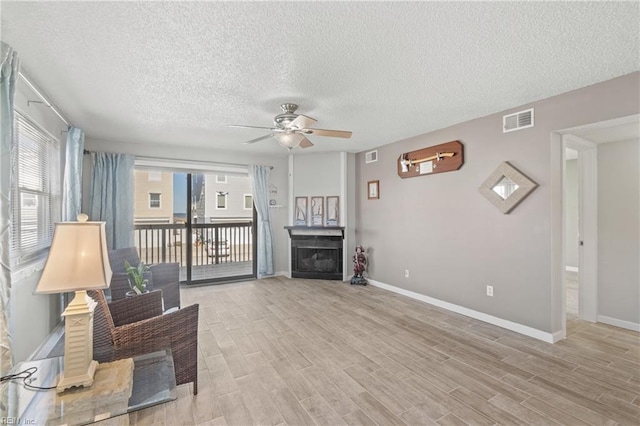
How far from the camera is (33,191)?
2.89 metres

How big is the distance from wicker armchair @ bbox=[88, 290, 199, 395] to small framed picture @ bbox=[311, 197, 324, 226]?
3789 mm

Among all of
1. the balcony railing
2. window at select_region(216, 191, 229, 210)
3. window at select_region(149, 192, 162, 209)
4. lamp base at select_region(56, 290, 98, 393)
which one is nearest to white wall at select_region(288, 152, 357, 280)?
the balcony railing

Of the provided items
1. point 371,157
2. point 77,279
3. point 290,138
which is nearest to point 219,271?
point 371,157

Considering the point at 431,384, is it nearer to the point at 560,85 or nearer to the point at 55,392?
the point at 55,392

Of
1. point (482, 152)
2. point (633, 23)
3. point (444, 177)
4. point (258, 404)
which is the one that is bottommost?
point (258, 404)

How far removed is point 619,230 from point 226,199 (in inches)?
255

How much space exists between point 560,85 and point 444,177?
5.32ft

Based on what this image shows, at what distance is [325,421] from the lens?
188cm

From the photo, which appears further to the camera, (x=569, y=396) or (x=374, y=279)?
(x=374, y=279)

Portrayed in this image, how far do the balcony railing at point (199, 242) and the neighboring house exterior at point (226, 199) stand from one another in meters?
0.19

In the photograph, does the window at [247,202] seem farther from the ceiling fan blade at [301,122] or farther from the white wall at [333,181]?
the ceiling fan blade at [301,122]

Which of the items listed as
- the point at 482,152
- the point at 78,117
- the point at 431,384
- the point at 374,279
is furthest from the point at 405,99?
the point at 78,117

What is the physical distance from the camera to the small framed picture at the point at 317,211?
5794mm

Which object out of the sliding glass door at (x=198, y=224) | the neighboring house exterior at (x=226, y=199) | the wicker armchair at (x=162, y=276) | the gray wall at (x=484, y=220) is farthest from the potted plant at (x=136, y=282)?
the gray wall at (x=484, y=220)
